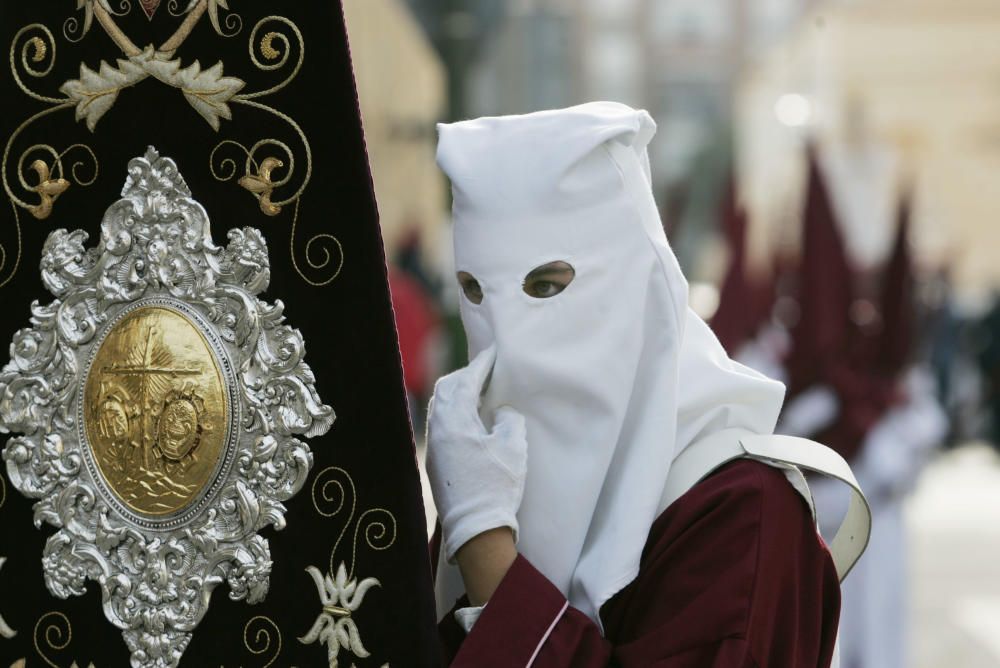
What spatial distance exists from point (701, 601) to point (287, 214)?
866 millimetres

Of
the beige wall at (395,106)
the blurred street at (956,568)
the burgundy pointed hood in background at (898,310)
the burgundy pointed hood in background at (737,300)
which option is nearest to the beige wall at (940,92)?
the beige wall at (395,106)

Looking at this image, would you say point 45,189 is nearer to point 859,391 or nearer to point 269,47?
point 269,47

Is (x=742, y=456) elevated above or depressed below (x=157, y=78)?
below

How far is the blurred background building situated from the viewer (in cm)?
938

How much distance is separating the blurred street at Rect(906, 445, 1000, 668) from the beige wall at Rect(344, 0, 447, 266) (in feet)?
18.5

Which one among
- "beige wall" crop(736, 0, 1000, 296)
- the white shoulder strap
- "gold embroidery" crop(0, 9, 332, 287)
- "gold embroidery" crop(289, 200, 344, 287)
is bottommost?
"beige wall" crop(736, 0, 1000, 296)

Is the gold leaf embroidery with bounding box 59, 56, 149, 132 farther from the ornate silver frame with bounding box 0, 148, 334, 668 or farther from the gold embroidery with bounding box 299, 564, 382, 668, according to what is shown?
the gold embroidery with bounding box 299, 564, 382, 668

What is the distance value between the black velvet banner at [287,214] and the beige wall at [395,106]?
10.9 meters

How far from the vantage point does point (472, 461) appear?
2.37 meters

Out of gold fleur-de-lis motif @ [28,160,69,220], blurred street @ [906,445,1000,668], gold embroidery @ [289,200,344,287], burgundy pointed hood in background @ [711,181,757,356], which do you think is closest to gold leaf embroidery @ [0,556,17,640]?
gold fleur-de-lis motif @ [28,160,69,220]

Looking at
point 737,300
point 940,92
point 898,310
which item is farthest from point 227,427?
point 940,92

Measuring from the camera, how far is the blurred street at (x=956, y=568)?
789 centimetres

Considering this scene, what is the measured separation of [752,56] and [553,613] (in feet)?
116

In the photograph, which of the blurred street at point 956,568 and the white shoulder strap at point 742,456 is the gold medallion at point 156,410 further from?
the blurred street at point 956,568
